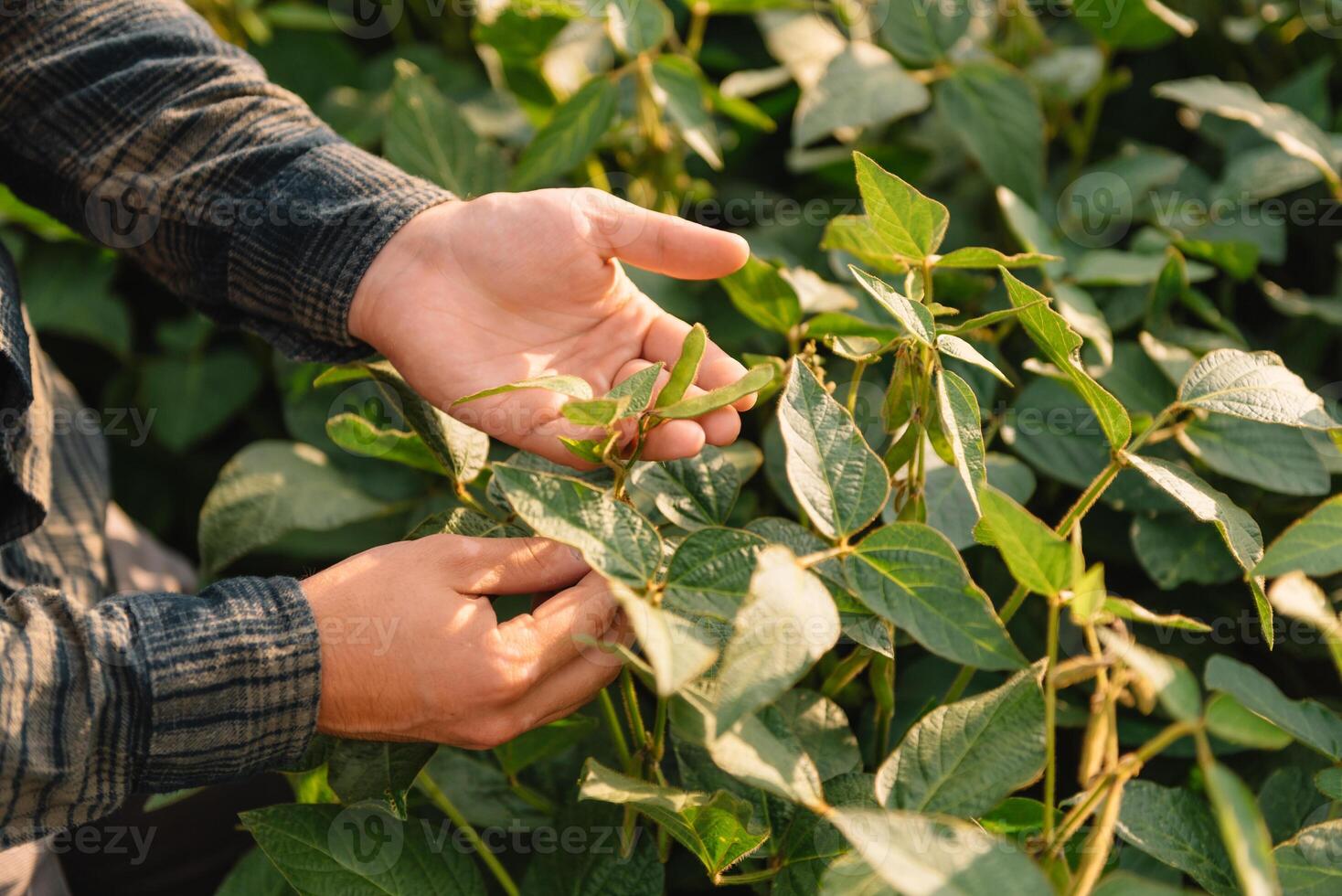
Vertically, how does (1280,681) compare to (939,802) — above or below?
below

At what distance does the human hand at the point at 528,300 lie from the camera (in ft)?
2.53

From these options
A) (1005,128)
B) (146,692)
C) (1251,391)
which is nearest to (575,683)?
(146,692)

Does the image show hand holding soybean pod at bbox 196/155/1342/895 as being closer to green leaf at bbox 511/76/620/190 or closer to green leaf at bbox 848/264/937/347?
green leaf at bbox 848/264/937/347

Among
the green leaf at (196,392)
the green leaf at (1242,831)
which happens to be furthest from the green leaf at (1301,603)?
the green leaf at (196,392)

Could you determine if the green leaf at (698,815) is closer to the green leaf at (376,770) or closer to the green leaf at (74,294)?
the green leaf at (376,770)

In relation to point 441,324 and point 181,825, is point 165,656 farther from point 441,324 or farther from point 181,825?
point 181,825

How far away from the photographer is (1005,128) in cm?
106

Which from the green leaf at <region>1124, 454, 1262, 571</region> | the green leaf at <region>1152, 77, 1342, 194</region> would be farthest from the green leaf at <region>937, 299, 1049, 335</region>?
the green leaf at <region>1152, 77, 1342, 194</region>

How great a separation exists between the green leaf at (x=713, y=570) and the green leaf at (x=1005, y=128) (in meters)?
0.63

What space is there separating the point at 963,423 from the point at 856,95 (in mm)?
547

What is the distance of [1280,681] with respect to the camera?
965 millimetres

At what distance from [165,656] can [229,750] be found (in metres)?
0.07

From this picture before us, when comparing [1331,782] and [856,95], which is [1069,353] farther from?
[856,95]

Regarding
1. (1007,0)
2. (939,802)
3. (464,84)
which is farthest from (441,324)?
(1007,0)
